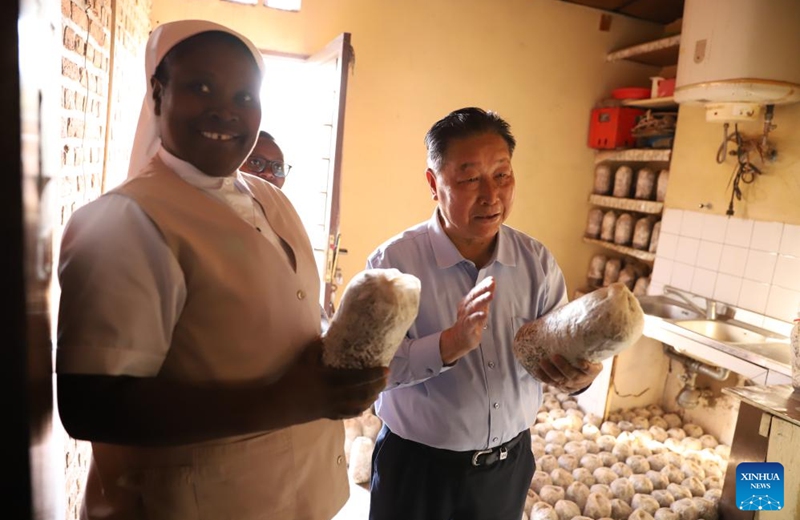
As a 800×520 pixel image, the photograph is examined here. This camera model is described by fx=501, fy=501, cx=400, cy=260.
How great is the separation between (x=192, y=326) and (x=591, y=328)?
753 millimetres

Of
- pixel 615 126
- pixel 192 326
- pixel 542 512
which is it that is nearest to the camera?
pixel 192 326

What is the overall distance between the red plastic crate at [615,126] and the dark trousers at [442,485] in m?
3.05

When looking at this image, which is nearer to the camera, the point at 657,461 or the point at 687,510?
the point at 687,510

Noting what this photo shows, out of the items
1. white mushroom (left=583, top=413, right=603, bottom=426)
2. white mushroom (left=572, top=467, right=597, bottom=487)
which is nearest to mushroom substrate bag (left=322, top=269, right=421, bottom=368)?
white mushroom (left=572, top=467, right=597, bottom=487)

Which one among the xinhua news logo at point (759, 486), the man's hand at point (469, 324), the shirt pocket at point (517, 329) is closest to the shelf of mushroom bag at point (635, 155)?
the xinhua news logo at point (759, 486)

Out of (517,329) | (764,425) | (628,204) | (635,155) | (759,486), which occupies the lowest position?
(759,486)

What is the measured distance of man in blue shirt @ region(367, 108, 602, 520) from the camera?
49.9 inches

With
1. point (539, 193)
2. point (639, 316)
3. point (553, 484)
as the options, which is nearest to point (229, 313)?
point (639, 316)

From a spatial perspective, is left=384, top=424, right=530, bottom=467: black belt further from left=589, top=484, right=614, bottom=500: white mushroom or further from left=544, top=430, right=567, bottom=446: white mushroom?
left=544, top=430, right=567, bottom=446: white mushroom

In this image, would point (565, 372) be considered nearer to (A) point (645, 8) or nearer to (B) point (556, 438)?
(B) point (556, 438)

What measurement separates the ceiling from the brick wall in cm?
313

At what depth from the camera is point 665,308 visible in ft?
10.5

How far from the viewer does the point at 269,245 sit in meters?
0.72

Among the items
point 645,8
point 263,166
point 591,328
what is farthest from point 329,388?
point 645,8
